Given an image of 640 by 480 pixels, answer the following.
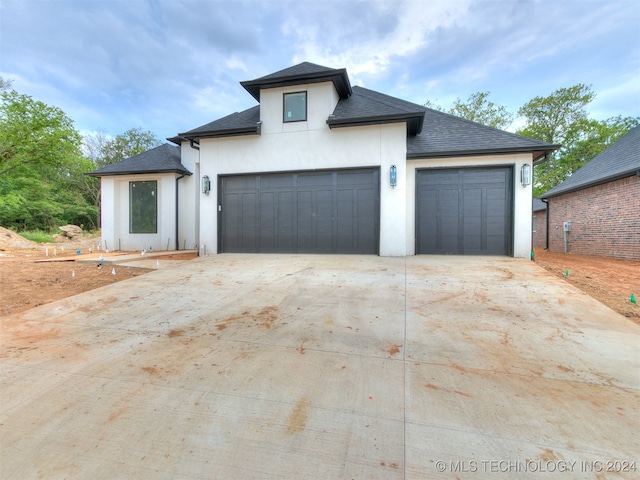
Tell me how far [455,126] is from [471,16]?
3552mm

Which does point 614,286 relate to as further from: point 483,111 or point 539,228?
point 483,111

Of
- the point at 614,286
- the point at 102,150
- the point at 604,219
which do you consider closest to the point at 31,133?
the point at 102,150

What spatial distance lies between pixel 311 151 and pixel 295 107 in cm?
151

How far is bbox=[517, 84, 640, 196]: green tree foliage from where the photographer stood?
72.8ft

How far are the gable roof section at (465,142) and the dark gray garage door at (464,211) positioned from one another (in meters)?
0.56

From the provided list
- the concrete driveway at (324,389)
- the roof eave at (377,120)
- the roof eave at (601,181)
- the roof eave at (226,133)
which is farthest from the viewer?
the roof eave at (601,181)

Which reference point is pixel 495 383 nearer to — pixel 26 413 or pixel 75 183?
pixel 26 413

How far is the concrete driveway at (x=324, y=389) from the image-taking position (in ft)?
4.84

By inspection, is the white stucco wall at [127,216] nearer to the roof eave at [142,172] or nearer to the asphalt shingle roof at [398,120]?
the roof eave at [142,172]

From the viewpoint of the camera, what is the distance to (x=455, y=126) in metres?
9.08

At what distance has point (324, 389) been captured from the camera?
2.12 metres

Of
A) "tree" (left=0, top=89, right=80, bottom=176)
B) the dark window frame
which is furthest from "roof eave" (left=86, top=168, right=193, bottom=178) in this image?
"tree" (left=0, top=89, right=80, bottom=176)

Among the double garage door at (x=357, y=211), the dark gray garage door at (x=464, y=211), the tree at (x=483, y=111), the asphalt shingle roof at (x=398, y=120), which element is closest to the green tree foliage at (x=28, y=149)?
the asphalt shingle roof at (x=398, y=120)

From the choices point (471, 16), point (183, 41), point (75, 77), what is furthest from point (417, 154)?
point (75, 77)
